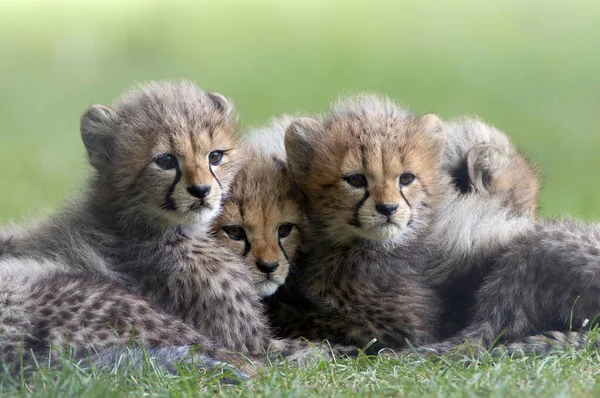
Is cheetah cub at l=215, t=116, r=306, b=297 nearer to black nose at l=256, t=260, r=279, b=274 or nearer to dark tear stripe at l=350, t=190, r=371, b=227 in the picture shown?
black nose at l=256, t=260, r=279, b=274

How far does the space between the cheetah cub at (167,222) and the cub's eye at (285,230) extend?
11.7 inches

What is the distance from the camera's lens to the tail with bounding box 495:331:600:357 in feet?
16.8

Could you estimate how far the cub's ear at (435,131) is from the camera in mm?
5786

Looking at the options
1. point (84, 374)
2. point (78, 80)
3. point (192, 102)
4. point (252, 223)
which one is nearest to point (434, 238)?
point (252, 223)

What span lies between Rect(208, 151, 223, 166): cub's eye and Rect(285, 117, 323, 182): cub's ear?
19.1 inches

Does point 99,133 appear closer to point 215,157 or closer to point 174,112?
point 174,112

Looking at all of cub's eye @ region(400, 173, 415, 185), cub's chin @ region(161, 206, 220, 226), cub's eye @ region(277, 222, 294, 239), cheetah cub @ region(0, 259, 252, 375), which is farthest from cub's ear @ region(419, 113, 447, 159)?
cheetah cub @ region(0, 259, 252, 375)

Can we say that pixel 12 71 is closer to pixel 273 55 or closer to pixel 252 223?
pixel 273 55

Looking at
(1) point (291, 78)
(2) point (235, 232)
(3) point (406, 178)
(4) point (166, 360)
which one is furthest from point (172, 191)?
(1) point (291, 78)

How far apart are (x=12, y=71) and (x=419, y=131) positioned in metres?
12.3

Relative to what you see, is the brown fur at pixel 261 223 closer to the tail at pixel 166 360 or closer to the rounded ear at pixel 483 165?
the tail at pixel 166 360

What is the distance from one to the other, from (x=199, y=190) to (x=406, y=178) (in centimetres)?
108

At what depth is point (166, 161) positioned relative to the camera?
5.21 m

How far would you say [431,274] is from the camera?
5.75 m
